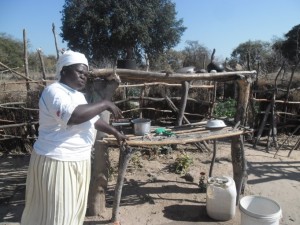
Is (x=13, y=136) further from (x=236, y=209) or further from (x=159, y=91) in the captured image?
(x=236, y=209)

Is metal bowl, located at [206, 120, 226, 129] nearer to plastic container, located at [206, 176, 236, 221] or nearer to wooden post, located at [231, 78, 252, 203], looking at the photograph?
wooden post, located at [231, 78, 252, 203]

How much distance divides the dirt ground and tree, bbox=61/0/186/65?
13787 mm

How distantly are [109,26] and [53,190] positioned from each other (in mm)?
18734

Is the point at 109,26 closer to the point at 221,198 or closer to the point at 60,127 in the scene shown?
the point at 221,198

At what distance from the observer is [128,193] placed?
5066 mm

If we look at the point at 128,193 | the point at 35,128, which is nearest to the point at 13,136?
the point at 35,128

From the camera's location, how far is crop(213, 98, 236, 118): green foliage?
10.0 metres

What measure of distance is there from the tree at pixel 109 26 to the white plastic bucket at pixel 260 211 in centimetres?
1690

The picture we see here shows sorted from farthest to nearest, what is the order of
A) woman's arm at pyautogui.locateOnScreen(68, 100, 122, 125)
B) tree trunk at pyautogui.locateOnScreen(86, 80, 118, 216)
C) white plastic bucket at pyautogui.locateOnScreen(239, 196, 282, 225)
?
tree trunk at pyautogui.locateOnScreen(86, 80, 118, 216)
white plastic bucket at pyautogui.locateOnScreen(239, 196, 282, 225)
woman's arm at pyautogui.locateOnScreen(68, 100, 122, 125)

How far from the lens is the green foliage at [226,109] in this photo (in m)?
10.0

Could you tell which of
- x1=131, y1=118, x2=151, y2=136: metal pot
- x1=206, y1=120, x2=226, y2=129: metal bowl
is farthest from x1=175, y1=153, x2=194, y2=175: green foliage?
x1=131, y1=118, x2=151, y2=136: metal pot

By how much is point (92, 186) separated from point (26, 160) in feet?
11.1

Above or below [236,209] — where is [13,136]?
above

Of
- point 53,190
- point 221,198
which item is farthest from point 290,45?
point 53,190
